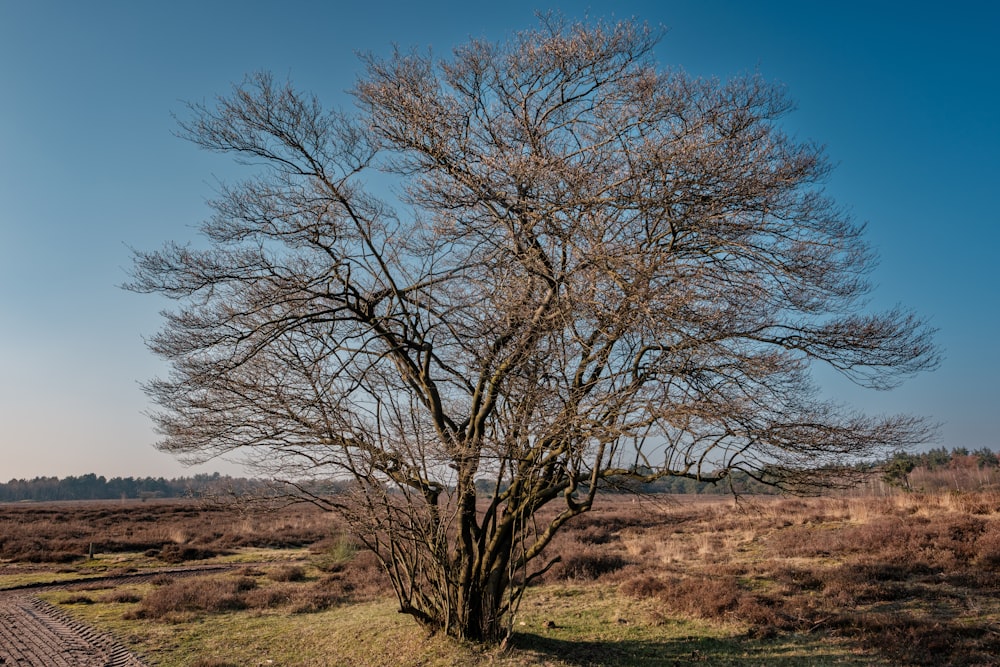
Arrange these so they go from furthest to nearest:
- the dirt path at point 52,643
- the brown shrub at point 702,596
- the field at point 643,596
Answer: the brown shrub at point 702,596, the dirt path at point 52,643, the field at point 643,596

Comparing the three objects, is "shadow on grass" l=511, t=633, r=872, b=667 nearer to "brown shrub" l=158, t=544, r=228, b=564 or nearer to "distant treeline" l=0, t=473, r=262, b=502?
"brown shrub" l=158, t=544, r=228, b=564

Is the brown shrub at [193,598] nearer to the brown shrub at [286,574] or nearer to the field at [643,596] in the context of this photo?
the field at [643,596]

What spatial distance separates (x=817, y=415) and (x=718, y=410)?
162 centimetres

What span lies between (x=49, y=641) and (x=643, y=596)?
32.4 feet

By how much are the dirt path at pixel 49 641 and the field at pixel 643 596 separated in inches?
13.9

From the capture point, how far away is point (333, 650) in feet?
27.3

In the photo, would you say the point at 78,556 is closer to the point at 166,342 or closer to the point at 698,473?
the point at 166,342

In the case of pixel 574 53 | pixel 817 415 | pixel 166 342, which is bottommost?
pixel 817 415

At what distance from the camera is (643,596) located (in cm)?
1232

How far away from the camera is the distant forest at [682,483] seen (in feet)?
25.7

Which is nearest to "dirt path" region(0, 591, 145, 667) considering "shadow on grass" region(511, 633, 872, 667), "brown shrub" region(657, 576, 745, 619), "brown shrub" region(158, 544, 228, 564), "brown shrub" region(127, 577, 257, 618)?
"brown shrub" region(127, 577, 257, 618)

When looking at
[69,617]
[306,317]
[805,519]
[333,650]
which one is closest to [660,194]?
[306,317]

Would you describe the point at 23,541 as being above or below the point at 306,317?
below

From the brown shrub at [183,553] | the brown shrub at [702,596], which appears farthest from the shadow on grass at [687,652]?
the brown shrub at [183,553]
